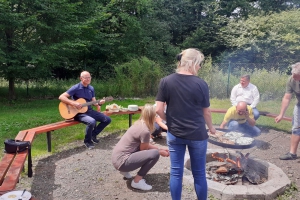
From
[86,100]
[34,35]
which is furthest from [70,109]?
[34,35]

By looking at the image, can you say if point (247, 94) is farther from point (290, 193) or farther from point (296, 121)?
point (290, 193)

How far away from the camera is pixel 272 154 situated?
17.0 ft

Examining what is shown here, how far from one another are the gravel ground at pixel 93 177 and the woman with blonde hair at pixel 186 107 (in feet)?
3.26

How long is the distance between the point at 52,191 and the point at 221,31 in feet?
66.4

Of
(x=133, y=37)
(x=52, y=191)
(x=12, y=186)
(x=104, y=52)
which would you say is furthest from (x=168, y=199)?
(x=133, y=37)

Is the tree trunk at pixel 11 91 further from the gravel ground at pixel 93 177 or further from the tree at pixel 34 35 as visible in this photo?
the gravel ground at pixel 93 177

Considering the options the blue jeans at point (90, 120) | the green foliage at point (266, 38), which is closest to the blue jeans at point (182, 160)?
the blue jeans at point (90, 120)

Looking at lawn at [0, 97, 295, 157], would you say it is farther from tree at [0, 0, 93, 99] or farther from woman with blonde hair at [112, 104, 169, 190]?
woman with blonde hair at [112, 104, 169, 190]

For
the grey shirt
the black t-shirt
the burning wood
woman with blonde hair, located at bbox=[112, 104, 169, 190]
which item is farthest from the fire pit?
the grey shirt

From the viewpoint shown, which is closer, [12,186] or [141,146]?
[12,186]

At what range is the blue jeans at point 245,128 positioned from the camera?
5.84 m

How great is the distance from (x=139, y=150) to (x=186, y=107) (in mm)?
1282

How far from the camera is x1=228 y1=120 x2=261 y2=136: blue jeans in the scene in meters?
5.84

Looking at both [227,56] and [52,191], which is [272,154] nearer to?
[52,191]
